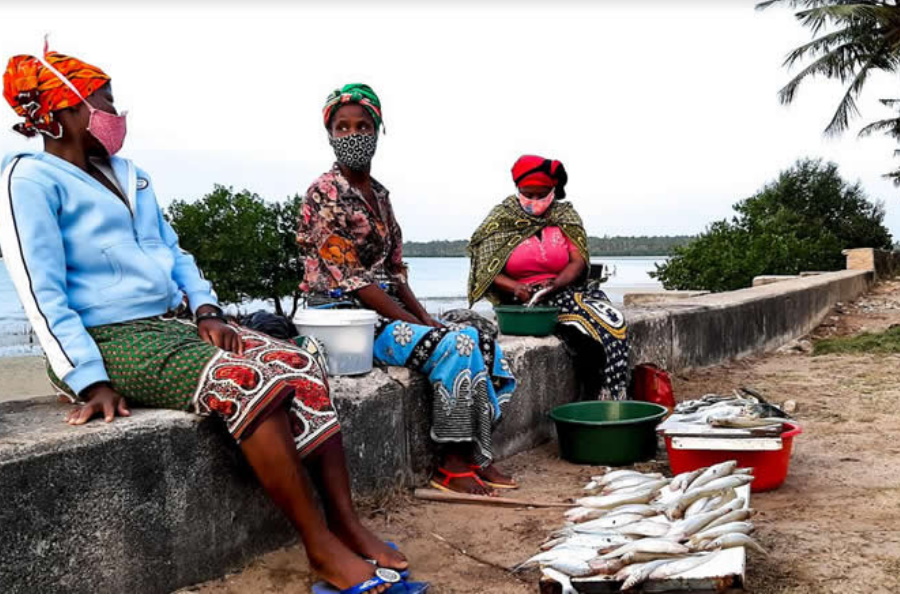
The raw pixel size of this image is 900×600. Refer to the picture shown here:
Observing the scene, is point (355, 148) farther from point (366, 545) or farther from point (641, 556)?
point (641, 556)

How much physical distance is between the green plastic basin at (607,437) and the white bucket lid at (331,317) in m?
1.42

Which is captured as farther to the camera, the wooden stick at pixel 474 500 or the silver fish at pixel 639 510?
the wooden stick at pixel 474 500

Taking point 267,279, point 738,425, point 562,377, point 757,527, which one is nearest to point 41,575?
point 757,527

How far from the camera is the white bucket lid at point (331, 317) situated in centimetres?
352

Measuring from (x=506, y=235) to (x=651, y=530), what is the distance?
2.76 metres

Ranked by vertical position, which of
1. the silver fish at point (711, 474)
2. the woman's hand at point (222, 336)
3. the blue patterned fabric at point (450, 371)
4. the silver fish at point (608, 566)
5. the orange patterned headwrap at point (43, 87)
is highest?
the orange patterned headwrap at point (43, 87)

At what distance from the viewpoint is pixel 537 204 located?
541 centimetres

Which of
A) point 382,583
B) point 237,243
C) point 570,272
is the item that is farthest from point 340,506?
point 237,243

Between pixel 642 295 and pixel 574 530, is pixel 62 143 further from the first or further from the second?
pixel 642 295

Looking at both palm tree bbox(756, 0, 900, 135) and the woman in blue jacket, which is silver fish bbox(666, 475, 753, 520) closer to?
the woman in blue jacket

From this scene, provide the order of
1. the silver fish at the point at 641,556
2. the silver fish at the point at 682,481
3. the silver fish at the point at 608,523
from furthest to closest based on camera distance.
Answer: the silver fish at the point at 682,481
the silver fish at the point at 608,523
the silver fish at the point at 641,556

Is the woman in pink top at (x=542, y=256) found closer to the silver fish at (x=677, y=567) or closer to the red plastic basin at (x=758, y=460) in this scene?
the red plastic basin at (x=758, y=460)

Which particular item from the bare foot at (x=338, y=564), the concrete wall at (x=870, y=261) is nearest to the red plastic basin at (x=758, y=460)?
the bare foot at (x=338, y=564)

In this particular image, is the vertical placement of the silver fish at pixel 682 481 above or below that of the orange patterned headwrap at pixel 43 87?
below
